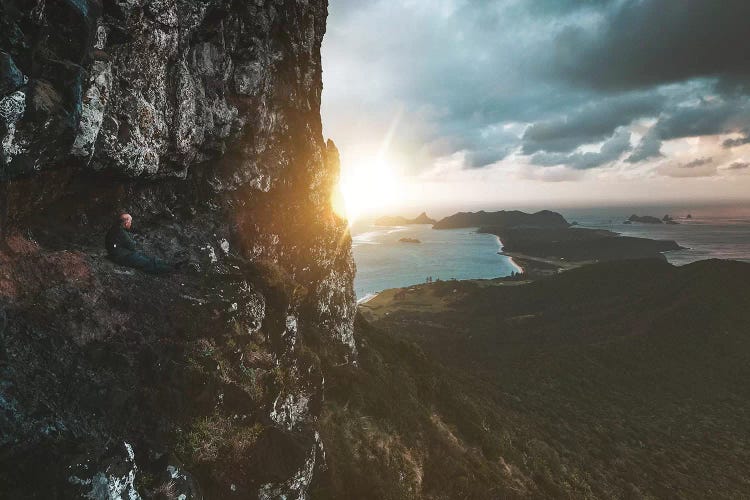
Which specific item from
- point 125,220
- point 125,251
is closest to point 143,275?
point 125,251

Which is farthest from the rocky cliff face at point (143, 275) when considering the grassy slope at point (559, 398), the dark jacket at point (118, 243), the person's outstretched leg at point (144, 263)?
the grassy slope at point (559, 398)

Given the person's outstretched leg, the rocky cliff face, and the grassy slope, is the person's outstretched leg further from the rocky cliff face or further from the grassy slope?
the grassy slope

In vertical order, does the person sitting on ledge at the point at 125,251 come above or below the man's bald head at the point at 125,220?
below

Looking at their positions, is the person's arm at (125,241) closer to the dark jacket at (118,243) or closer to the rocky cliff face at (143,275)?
the dark jacket at (118,243)

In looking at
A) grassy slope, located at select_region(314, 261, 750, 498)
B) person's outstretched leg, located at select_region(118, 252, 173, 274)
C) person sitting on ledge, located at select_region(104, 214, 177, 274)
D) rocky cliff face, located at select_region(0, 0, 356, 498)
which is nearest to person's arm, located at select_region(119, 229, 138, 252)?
person sitting on ledge, located at select_region(104, 214, 177, 274)

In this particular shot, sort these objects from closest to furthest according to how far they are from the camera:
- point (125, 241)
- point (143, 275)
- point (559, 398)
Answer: point (143, 275), point (125, 241), point (559, 398)

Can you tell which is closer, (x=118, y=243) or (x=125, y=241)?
(x=118, y=243)

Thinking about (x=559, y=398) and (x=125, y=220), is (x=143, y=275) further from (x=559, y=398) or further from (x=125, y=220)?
(x=559, y=398)

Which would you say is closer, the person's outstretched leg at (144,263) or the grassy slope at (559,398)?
the person's outstretched leg at (144,263)
